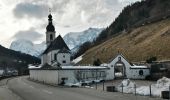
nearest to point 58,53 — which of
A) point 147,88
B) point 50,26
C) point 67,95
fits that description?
point 50,26

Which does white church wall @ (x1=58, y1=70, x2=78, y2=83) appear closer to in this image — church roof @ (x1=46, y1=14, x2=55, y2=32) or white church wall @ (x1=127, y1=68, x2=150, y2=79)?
white church wall @ (x1=127, y1=68, x2=150, y2=79)

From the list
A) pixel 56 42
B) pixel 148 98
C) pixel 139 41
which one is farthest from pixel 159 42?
pixel 148 98

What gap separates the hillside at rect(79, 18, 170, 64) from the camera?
122 m

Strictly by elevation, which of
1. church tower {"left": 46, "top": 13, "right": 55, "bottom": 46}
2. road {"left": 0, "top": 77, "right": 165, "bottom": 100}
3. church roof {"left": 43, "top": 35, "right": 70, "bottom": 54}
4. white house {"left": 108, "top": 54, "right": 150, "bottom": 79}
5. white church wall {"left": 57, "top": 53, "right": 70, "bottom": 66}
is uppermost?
church tower {"left": 46, "top": 13, "right": 55, "bottom": 46}

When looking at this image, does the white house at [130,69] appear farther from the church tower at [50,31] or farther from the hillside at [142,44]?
the church tower at [50,31]

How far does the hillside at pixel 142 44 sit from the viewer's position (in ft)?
401

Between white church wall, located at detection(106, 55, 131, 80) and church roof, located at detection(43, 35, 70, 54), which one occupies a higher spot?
church roof, located at detection(43, 35, 70, 54)

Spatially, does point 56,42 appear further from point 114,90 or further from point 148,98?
point 148,98

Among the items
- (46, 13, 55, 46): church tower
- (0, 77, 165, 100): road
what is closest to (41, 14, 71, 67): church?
(46, 13, 55, 46): church tower

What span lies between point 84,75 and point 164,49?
5056 centimetres

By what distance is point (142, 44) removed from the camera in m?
144

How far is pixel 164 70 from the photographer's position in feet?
245

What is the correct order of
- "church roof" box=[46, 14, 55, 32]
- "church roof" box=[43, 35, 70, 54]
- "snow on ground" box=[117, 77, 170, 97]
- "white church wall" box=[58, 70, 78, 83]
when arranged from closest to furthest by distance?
"snow on ground" box=[117, 77, 170, 97] → "white church wall" box=[58, 70, 78, 83] → "church roof" box=[43, 35, 70, 54] → "church roof" box=[46, 14, 55, 32]

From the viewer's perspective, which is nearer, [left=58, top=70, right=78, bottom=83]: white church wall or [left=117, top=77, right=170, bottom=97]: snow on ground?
[left=117, top=77, right=170, bottom=97]: snow on ground
